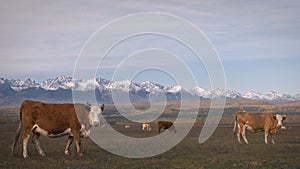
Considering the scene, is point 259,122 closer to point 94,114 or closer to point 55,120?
point 94,114

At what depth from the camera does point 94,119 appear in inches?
800

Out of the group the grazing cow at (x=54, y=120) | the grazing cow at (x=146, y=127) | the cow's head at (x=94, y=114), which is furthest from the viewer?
the grazing cow at (x=146, y=127)

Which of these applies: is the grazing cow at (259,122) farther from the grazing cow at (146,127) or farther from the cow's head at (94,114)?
the grazing cow at (146,127)

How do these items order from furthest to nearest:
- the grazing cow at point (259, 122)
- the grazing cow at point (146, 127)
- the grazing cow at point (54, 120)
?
the grazing cow at point (146, 127), the grazing cow at point (259, 122), the grazing cow at point (54, 120)

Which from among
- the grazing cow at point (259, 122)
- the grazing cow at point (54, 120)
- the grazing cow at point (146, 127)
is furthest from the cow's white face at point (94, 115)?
the grazing cow at point (146, 127)

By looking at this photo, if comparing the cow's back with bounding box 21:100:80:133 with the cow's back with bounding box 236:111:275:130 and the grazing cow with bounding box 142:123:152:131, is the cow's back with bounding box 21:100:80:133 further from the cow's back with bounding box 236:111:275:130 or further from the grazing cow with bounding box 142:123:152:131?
the grazing cow with bounding box 142:123:152:131

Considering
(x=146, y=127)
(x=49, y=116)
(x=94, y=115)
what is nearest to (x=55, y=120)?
(x=49, y=116)

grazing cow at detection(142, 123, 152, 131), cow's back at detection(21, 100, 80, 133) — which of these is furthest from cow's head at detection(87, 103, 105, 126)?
grazing cow at detection(142, 123, 152, 131)

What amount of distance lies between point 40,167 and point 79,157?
3.28 m

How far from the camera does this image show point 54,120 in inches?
749

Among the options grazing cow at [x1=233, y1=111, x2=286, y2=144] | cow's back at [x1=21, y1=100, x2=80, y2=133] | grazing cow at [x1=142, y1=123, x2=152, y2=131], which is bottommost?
grazing cow at [x1=142, y1=123, x2=152, y2=131]

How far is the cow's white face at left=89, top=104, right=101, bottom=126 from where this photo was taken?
20250 millimetres

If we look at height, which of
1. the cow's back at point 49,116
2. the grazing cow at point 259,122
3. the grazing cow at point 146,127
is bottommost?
the grazing cow at point 146,127

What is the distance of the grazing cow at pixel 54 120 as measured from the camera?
1869 centimetres
